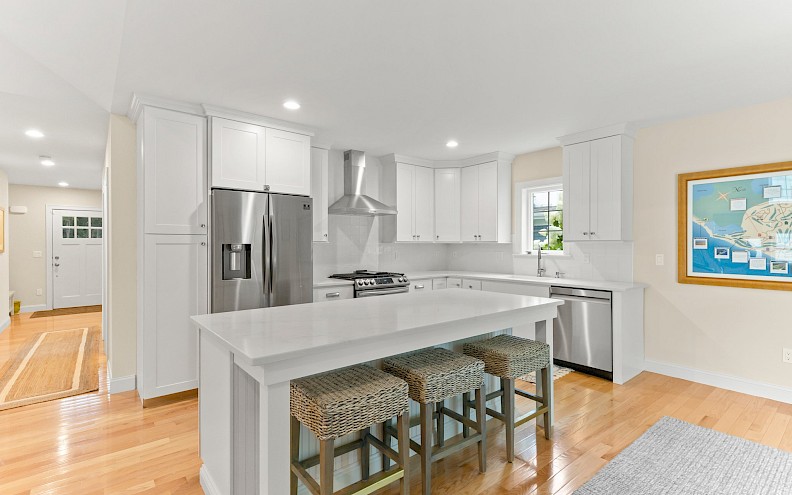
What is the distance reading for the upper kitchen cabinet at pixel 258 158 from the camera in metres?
3.42

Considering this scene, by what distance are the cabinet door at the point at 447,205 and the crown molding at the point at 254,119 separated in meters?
2.18

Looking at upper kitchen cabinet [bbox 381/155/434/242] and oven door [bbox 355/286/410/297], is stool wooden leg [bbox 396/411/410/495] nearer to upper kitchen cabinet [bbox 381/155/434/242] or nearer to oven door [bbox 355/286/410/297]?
oven door [bbox 355/286/410/297]

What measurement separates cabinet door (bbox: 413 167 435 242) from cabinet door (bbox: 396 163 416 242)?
5cm

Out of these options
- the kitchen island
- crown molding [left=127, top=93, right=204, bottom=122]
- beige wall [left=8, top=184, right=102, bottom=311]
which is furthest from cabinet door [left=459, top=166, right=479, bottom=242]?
beige wall [left=8, top=184, right=102, bottom=311]

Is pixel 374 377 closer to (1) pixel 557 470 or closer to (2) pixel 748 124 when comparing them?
(1) pixel 557 470

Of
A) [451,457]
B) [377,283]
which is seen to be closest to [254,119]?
[377,283]

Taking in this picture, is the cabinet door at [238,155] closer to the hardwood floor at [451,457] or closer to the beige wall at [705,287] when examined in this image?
the hardwood floor at [451,457]

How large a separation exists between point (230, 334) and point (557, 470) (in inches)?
76.0

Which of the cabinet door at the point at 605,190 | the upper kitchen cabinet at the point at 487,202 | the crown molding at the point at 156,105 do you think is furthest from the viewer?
the upper kitchen cabinet at the point at 487,202

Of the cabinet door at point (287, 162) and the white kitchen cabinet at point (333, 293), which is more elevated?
the cabinet door at point (287, 162)

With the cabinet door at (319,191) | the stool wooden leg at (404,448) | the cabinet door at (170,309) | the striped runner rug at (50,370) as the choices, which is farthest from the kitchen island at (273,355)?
the striped runner rug at (50,370)

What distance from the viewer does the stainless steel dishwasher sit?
3766mm

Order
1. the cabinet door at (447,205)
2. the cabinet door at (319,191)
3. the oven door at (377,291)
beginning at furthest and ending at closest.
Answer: the cabinet door at (447,205), the cabinet door at (319,191), the oven door at (377,291)

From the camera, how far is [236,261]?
3.40m
